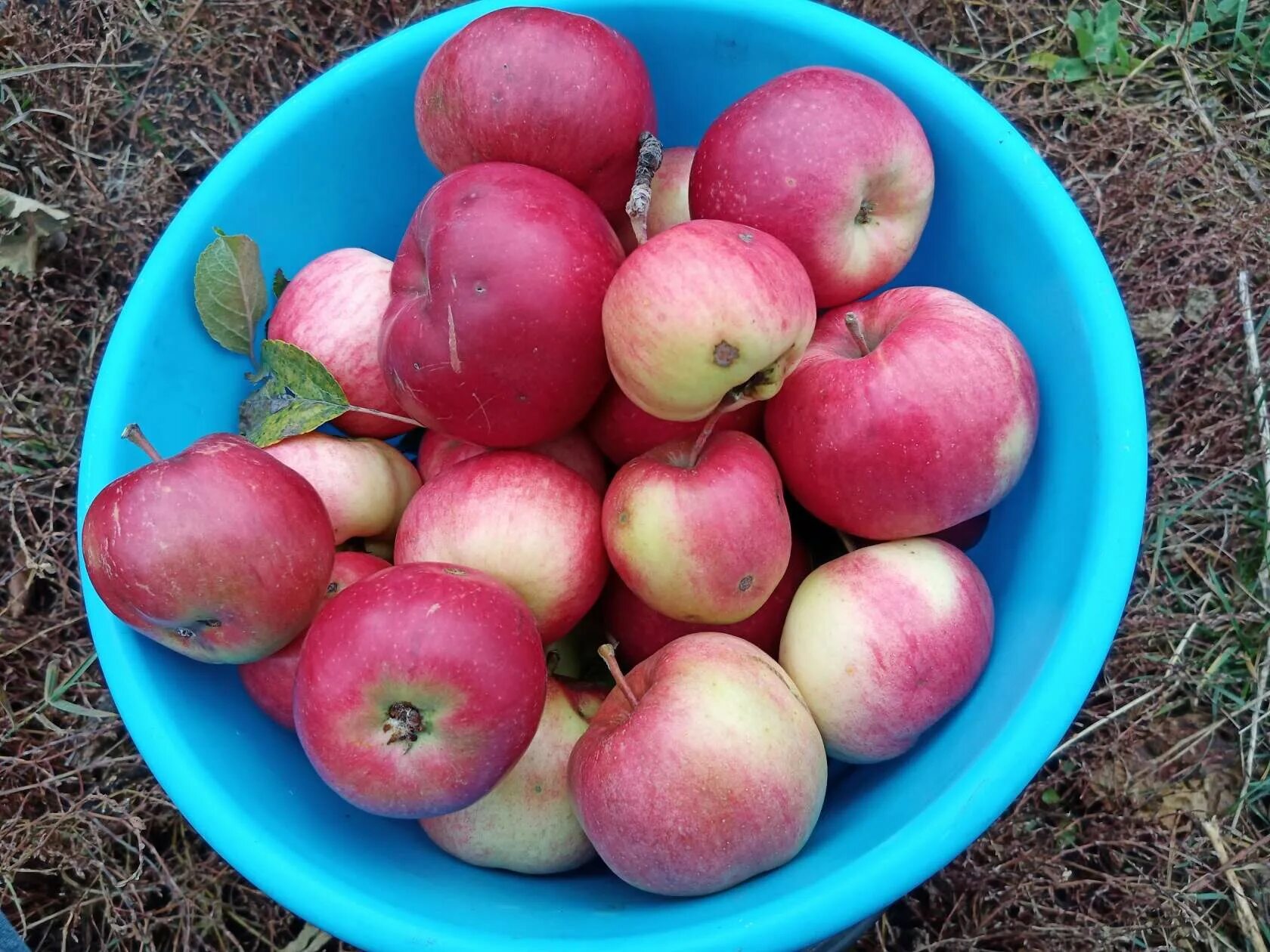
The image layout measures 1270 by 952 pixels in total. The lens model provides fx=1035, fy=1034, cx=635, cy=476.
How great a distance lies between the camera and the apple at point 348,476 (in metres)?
1.47

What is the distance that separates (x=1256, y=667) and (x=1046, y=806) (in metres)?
0.45

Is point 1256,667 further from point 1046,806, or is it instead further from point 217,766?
point 217,766

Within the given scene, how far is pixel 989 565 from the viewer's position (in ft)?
5.01

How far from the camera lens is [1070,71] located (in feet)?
6.98

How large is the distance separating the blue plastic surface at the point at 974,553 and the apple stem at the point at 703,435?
1.55 ft

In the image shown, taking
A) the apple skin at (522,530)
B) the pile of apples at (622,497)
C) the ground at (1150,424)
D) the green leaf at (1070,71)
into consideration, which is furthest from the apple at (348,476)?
the green leaf at (1070,71)

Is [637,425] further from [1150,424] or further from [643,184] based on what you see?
[1150,424]

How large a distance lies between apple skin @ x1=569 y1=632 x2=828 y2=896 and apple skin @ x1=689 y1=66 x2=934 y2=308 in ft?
1.84

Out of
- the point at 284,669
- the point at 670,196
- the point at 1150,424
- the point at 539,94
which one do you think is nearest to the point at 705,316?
the point at 539,94

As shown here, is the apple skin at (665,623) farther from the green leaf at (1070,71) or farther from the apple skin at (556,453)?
the green leaf at (1070,71)

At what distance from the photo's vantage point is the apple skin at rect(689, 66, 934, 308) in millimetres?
1323

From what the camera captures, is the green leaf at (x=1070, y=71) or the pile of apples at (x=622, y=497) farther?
the green leaf at (x=1070, y=71)

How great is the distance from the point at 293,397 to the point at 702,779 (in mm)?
813

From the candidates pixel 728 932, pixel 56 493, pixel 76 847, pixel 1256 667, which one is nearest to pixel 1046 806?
pixel 1256 667
